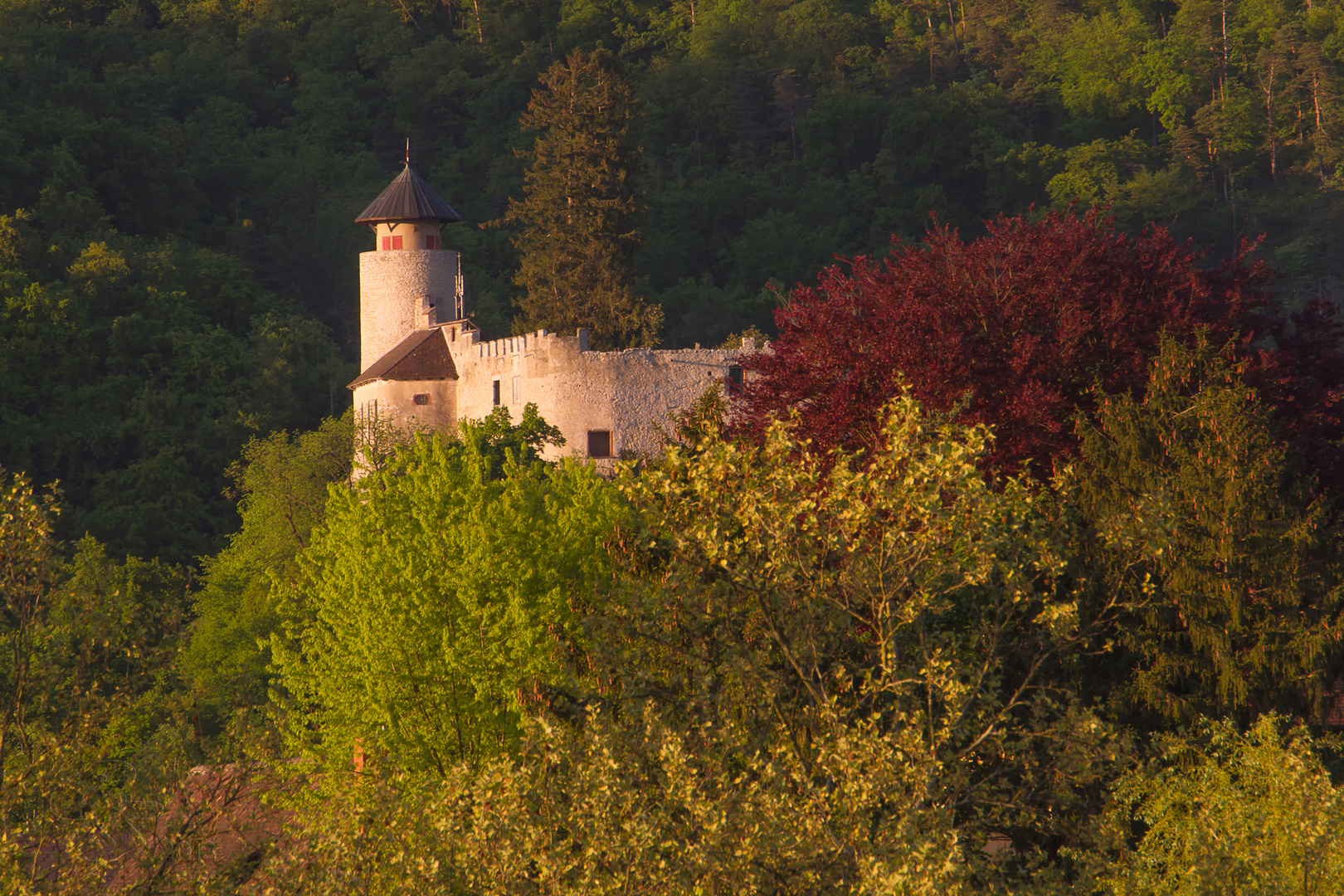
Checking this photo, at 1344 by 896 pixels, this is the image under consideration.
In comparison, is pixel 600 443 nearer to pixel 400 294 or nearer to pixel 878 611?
pixel 400 294

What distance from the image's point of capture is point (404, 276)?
149 ft

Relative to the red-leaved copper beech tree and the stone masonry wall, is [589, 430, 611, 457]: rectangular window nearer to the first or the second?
the stone masonry wall

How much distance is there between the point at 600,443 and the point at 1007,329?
63.3ft

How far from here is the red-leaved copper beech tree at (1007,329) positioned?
19281mm

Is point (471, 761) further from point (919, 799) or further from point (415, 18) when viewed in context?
point (415, 18)

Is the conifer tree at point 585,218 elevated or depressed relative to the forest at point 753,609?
elevated

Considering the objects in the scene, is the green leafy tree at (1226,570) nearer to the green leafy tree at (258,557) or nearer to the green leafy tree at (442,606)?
the green leafy tree at (442,606)

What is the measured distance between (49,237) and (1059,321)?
4714cm

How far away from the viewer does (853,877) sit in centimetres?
1209

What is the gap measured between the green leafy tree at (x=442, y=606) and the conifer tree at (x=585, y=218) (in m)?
29.9

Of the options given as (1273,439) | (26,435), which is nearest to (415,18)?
(26,435)

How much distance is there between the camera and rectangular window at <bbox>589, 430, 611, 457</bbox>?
127ft

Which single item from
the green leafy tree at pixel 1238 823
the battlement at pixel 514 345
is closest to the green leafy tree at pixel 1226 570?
the green leafy tree at pixel 1238 823

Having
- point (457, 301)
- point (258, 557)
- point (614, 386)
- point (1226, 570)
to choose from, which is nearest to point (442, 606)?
point (1226, 570)
